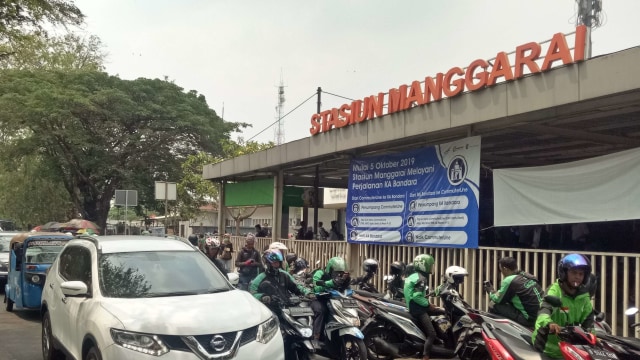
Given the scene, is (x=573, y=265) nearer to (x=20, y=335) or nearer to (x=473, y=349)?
(x=473, y=349)

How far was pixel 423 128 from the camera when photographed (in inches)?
362

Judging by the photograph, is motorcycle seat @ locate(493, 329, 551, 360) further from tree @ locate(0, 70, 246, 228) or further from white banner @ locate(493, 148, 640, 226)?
tree @ locate(0, 70, 246, 228)

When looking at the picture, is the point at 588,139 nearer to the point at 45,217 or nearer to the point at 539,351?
the point at 539,351

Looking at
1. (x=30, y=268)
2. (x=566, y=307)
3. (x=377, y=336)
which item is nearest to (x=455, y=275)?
(x=377, y=336)

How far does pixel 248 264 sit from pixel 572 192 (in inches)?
198

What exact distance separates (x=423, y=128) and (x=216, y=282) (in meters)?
4.63

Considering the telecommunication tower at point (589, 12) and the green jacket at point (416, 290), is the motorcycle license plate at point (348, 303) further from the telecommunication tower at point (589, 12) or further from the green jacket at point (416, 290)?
the telecommunication tower at point (589, 12)

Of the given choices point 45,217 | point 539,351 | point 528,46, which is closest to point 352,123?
point 528,46

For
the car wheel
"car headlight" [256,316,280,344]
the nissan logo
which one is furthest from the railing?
the car wheel

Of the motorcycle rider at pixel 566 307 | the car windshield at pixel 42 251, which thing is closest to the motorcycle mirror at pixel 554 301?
the motorcycle rider at pixel 566 307

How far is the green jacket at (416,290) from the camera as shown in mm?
6684

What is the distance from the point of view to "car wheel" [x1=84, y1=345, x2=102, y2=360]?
4852 mm

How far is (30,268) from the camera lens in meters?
10.4

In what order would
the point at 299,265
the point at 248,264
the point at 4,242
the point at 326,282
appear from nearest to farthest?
the point at 326,282
the point at 248,264
the point at 299,265
the point at 4,242
